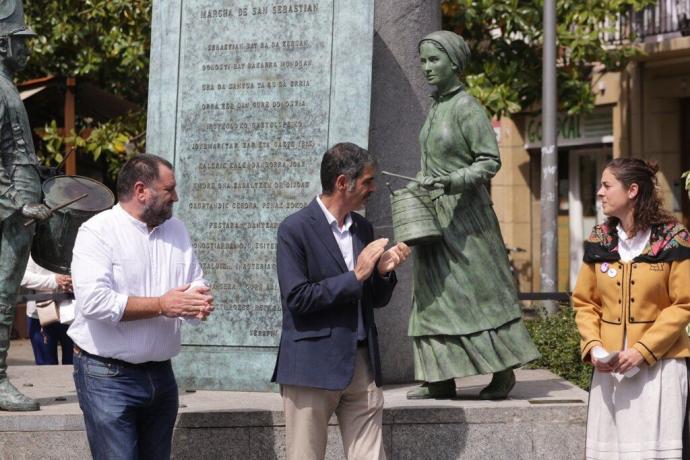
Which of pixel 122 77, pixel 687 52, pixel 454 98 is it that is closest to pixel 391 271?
Answer: pixel 454 98

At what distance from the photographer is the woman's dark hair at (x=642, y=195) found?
20.4 ft

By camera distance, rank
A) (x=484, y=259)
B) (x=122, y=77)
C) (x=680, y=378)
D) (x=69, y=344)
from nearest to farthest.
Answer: (x=680, y=378)
(x=484, y=259)
(x=69, y=344)
(x=122, y=77)

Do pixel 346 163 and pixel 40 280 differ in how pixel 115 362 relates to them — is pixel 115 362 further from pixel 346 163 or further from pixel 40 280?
pixel 40 280

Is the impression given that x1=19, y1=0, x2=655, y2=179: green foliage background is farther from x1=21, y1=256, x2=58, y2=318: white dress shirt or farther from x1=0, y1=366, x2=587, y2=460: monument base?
x1=0, y1=366, x2=587, y2=460: monument base

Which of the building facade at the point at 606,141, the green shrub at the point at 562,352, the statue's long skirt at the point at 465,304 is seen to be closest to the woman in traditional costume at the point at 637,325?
the statue's long skirt at the point at 465,304

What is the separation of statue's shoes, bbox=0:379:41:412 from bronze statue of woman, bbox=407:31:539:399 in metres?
2.13

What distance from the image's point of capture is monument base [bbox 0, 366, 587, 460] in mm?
7348

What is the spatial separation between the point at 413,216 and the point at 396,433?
3.78ft

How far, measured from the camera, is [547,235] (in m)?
17.8

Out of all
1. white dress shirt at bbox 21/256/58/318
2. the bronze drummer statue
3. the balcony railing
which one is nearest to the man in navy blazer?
the bronze drummer statue

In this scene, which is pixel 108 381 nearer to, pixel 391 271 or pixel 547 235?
pixel 391 271

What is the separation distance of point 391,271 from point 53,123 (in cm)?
1313

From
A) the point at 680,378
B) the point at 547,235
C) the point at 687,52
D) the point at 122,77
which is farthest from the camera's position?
the point at 687,52

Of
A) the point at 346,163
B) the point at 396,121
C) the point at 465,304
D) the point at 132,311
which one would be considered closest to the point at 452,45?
the point at 396,121
